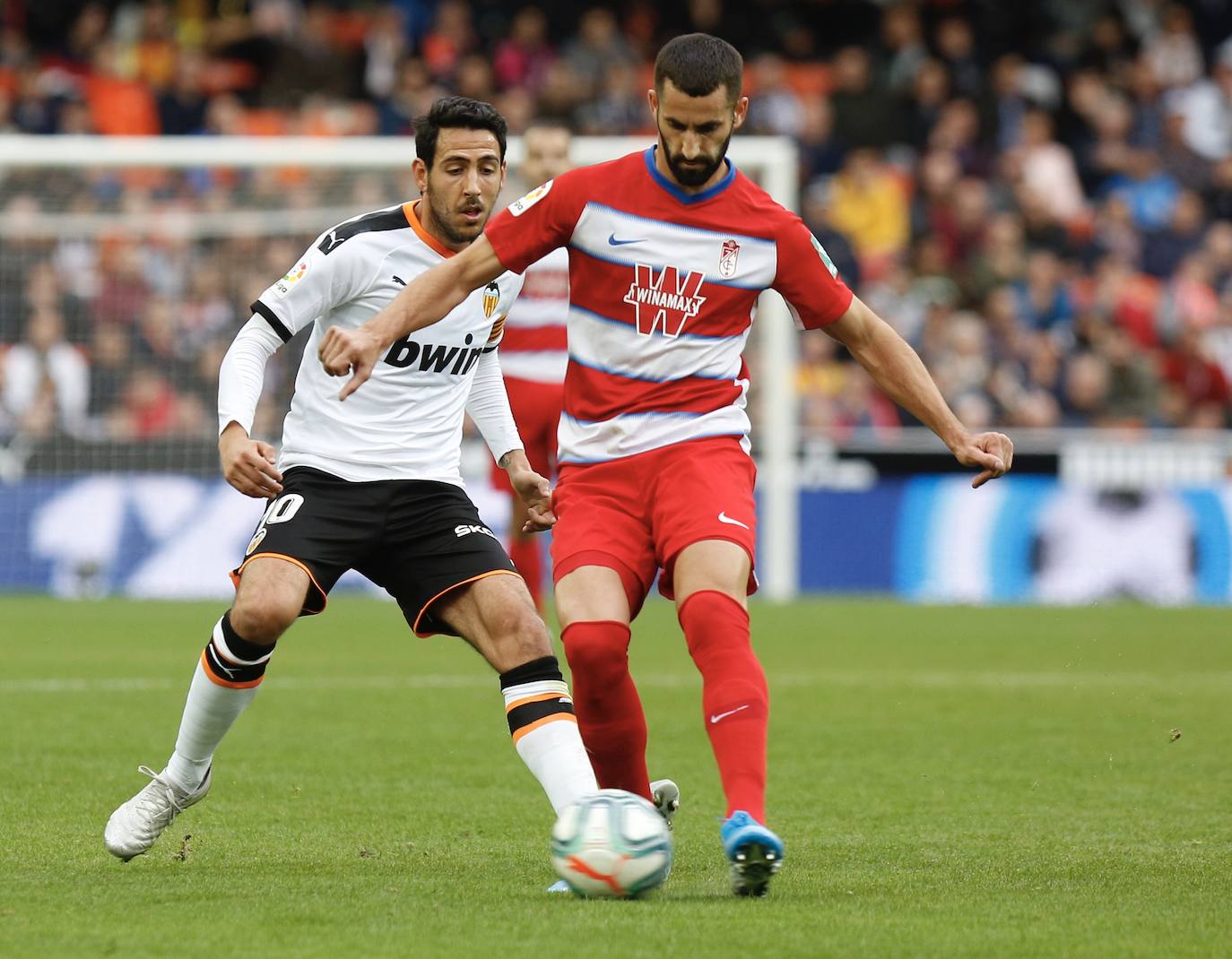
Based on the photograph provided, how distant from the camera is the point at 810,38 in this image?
74.7ft

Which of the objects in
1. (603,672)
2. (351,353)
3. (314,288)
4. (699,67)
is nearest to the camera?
(351,353)

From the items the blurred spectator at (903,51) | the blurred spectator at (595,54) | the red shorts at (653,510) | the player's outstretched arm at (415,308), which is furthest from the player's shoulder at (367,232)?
the blurred spectator at (903,51)

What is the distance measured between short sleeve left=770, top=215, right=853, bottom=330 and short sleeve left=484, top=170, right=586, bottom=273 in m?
0.55

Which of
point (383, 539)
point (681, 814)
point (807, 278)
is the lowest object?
point (681, 814)

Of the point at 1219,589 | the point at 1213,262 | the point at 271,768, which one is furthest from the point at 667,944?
the point at 1213,262

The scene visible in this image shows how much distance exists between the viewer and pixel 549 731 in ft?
17.3

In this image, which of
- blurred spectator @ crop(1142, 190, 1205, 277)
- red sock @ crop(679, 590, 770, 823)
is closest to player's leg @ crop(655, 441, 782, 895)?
red sock @ crop(679, 590, 770, 823)

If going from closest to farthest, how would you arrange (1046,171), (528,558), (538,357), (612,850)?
(612,850) → (538,357) → (528,558) → (1046,171)

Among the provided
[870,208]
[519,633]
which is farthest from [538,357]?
[870,208]

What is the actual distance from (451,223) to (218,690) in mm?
1491

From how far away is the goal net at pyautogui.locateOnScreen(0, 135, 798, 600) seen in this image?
15.2 metres

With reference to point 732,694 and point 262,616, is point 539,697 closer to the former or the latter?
point 732,694

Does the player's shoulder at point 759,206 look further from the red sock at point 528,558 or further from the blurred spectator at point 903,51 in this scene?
the blurred spectator at point 903,51

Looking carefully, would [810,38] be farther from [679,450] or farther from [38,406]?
[679,450]
